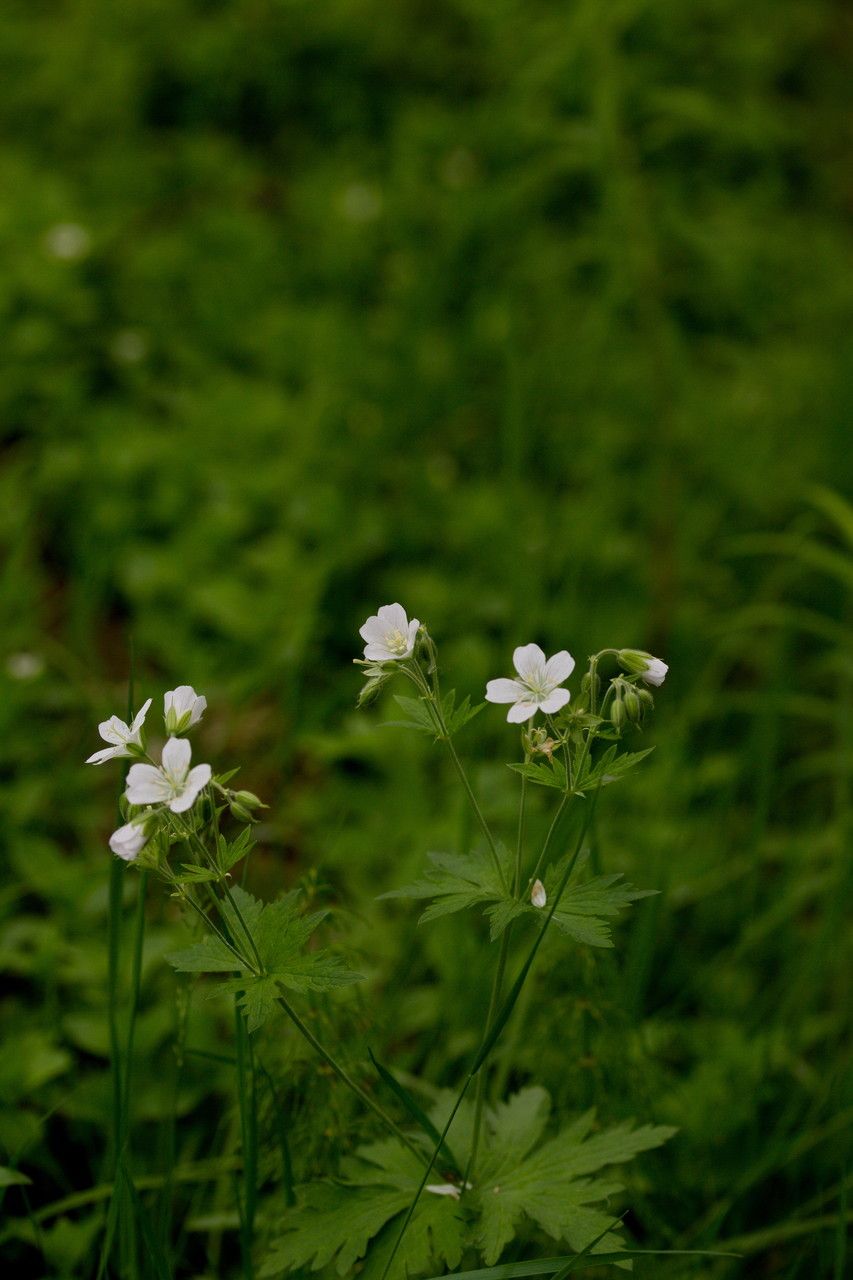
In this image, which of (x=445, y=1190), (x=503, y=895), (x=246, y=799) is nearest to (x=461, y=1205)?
(x=445, y=1190)

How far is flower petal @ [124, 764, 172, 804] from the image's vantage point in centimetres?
115

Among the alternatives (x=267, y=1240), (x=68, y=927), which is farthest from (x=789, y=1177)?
(x=68, y=927)

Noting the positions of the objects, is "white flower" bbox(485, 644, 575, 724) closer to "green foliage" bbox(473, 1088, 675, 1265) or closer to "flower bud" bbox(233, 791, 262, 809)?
"flower bud" bbox(233, 791, 262, 809)

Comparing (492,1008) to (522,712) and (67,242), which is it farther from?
(67,242)

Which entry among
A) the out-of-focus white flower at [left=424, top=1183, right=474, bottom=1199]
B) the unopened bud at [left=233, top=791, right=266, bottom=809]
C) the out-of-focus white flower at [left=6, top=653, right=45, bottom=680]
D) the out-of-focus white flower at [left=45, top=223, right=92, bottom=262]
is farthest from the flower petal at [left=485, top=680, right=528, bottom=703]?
the out-of-focus white flower at [left=45, top=223, right=92, bottom=262]

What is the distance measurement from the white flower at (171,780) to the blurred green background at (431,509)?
0.48 m

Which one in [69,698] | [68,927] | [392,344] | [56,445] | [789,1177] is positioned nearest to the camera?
[789,1177]

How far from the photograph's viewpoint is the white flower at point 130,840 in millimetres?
1156

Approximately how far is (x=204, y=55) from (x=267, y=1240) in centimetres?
426

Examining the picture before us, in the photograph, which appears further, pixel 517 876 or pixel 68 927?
pixel 68 927

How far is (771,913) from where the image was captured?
230cm

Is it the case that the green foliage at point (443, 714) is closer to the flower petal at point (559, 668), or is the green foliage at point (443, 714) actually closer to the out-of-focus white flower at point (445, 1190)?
the flower petal at point (559, 668)

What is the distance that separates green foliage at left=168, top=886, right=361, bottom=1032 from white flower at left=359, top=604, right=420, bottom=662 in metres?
0.30

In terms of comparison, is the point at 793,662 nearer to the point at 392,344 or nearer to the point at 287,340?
the point at 392,344
